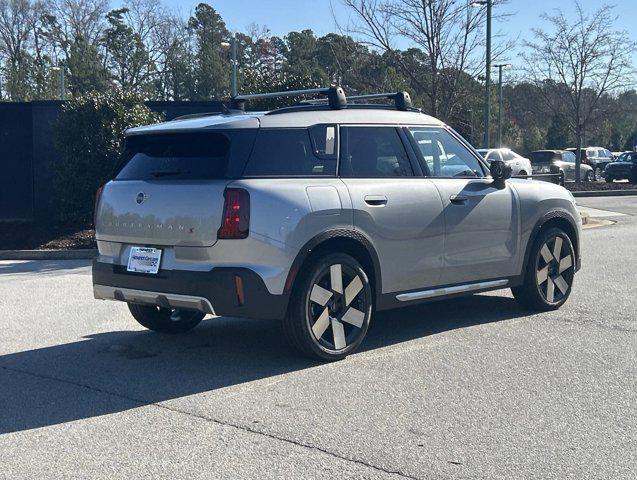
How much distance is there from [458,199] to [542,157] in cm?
3206

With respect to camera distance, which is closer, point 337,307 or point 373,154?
point 337,307

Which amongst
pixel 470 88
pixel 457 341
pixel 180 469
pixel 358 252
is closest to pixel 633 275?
pixel 457 341

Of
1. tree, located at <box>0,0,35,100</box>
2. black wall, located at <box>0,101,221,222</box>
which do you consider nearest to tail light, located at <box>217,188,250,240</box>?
black wall, located at <box>0,101,221,222</box>

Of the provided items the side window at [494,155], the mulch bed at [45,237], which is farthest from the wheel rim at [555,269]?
the side window at [494,155]

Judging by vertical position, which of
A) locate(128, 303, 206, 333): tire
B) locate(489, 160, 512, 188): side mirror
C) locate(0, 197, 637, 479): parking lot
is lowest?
locate(0, 197, 637, 479): parking lot

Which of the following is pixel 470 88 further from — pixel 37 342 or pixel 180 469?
pixel 180 469

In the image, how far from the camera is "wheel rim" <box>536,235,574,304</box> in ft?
26.4

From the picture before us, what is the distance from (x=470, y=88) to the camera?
781 inches

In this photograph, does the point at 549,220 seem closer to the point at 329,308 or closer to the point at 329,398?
the point at 329,308

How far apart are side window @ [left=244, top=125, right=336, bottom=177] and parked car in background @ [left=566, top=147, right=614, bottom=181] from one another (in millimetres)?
36789

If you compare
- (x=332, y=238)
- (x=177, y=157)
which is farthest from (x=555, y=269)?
(x=177, y=157)

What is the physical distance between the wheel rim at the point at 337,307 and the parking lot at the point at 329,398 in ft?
0.67

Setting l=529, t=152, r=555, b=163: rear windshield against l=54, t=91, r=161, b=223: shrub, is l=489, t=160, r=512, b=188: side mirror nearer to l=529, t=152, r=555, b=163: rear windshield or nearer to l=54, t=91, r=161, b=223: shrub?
l=54, t=91, r=161, b=223: shrub

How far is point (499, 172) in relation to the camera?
7.54 m
